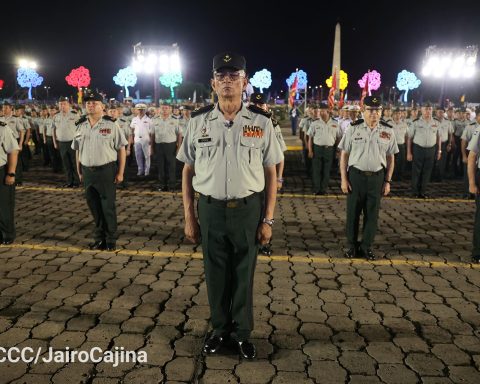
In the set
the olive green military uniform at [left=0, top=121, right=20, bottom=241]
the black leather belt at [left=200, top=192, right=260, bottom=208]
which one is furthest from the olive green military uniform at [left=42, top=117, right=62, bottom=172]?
the black leather belt at [left=200, top=192, right=260, bottom=208]

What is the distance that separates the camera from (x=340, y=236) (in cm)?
724

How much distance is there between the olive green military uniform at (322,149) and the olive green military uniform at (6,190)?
6.41 m

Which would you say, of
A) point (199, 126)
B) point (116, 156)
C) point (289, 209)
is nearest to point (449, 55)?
point (289, 209)

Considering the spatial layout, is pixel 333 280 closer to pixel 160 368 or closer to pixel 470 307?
pixel 470 307

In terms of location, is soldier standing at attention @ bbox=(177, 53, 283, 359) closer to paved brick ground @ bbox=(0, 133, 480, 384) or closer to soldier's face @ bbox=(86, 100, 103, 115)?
paved brick ground @ bbox=(0, 133, 480, 384)

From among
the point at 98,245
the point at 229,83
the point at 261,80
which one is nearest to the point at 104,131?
the point at 98,245

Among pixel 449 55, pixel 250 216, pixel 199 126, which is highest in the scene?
pixel 449 55

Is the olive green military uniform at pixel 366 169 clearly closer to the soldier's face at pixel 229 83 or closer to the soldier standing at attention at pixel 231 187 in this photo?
the soldier standing at attention at pixel 231 187

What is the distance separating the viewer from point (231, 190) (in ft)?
11.2

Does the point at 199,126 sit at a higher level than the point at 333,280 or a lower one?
higher

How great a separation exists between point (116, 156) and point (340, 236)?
3.73 metres

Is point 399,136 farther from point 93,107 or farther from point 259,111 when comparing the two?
point 259,111

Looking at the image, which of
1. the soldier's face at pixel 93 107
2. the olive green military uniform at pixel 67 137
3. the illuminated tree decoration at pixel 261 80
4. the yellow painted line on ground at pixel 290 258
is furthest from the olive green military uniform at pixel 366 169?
the illuminated tree decoration at pixel 261 80

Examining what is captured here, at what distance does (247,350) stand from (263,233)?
0.98 metres
